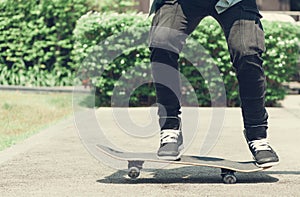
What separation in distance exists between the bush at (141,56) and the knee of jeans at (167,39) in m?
Result: 5.65

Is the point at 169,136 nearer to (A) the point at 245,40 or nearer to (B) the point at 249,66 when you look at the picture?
(B) the point at 249,66

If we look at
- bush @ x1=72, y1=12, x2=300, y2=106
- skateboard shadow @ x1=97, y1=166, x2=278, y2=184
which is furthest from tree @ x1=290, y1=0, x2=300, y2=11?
skateboard shadow @ x1=97, y1=166, x2=278, y2=184

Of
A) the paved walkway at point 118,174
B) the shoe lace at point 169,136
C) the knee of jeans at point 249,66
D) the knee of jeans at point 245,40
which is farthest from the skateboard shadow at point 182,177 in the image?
the knee of jeans at point 245,40

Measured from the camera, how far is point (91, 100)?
1141 cm

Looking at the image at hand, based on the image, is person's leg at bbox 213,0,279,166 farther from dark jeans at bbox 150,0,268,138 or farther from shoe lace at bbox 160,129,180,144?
shoe lace at bbox 160,129,180,144

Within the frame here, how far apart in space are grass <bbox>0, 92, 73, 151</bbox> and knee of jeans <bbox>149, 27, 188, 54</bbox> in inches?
89.2

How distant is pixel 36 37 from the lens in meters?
14.0

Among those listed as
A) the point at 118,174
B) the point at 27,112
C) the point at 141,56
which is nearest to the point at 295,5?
the point at 141,56

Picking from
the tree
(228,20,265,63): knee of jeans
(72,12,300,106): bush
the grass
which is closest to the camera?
(228,20,265,63): knee of jeans

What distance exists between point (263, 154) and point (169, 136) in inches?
24.7

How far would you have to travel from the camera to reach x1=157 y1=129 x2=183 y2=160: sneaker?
5.26 m

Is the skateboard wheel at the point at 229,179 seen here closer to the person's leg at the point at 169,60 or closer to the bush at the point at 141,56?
the person's leg at the point at 169,60

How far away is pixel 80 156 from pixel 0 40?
780 centimetres

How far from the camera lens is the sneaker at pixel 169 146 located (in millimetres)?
5262
